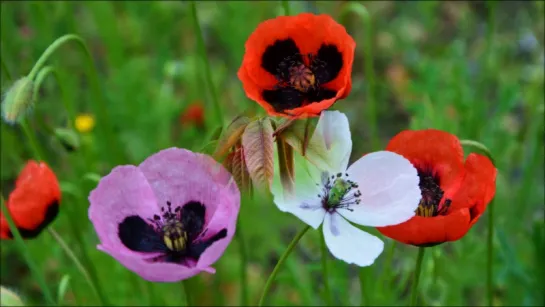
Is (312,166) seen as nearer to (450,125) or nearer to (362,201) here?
(362,201)

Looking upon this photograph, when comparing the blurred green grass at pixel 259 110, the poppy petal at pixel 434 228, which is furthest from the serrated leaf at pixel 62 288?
the poppy petal at pixel 434 228

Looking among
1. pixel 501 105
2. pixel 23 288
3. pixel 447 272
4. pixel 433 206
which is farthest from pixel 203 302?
pixel 433 206

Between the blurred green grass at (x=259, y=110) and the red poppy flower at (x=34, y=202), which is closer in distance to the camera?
the red poppy flower at (x=34, y=202)

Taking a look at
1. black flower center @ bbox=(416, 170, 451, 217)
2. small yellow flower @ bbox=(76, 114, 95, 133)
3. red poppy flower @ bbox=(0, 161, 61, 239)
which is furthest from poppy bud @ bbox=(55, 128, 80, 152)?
small yellow flower @ bbox=(76, 114, 95, 133)

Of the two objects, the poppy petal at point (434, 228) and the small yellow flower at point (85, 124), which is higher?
the poppy petal at point (434, 228)

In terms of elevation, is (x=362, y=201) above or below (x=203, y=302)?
above

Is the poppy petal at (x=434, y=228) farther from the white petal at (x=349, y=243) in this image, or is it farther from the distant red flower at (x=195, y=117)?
the distant red flower at (x=195, y=117)

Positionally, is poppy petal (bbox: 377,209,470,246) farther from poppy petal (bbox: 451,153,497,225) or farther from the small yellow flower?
the small yellow flower
